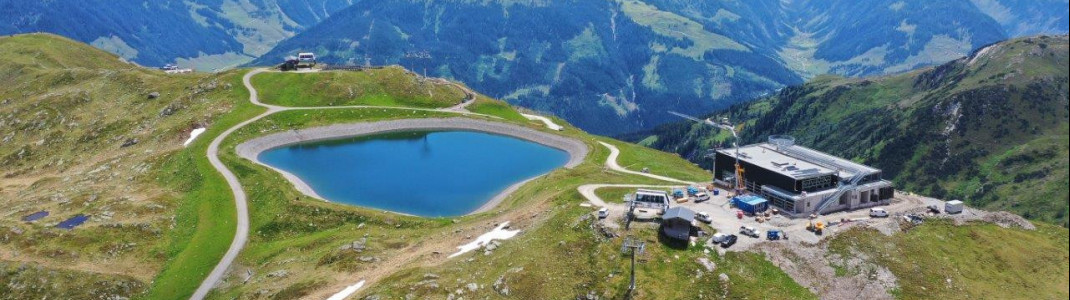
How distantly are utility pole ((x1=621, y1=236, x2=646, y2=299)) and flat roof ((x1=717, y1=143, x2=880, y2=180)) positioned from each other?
92.3ft

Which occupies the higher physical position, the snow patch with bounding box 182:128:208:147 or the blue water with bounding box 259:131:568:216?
the snow patch with bounding box 182:128:208:147

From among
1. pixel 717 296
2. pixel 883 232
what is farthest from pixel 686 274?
pixel 883 232

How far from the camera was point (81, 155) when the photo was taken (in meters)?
169

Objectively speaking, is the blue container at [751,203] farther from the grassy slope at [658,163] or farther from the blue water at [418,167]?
the blue water at [418,167]

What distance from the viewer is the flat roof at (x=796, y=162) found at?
96.9 m

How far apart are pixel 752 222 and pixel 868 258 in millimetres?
13817

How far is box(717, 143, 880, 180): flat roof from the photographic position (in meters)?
96.9

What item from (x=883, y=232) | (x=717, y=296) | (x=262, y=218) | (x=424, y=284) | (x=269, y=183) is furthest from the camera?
(x=269, y=183)

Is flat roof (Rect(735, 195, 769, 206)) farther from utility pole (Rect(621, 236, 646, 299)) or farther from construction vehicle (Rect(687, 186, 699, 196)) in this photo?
utility pole (Rect(621, 236, 646, 299))

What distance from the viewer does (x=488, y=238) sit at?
91750mm

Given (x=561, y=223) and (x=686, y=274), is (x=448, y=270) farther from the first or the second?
(x=686, y=274)

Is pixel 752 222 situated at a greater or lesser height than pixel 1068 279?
greater

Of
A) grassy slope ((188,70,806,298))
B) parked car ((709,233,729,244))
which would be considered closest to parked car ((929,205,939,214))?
grassy slope ((188,70,806,298))

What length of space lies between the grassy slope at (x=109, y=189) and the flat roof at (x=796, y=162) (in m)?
84.3
